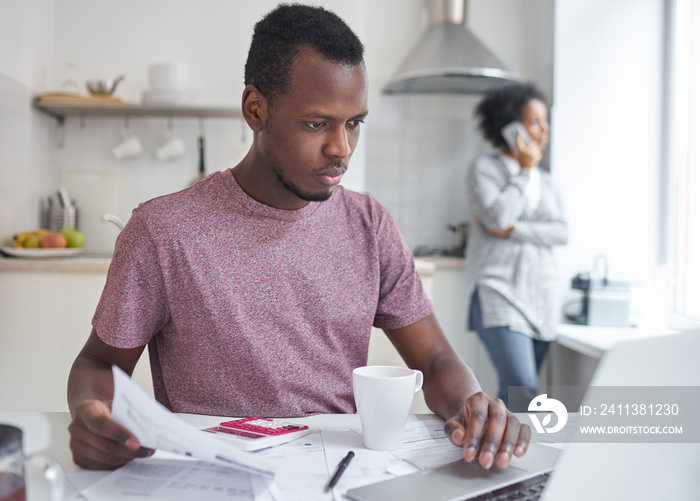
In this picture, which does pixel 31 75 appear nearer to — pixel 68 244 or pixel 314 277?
pixel 68 244

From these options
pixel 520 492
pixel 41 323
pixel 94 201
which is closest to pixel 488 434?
pixel 520 492

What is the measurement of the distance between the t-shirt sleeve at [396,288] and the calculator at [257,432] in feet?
1.15

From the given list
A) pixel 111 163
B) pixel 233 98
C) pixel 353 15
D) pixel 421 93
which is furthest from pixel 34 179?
pixel 421 93

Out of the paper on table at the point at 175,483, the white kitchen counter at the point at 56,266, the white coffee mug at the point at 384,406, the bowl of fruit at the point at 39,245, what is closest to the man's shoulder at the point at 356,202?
the white coffee mug at the point at 384,406

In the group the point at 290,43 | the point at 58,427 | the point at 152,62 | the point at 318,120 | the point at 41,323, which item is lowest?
the point at 41,323

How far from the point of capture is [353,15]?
285 centimetres

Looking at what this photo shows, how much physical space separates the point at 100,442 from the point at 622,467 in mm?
526

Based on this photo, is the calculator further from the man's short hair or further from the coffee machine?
the coffee machine

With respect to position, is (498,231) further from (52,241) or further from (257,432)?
(257,432)

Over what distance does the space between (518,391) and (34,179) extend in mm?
2141

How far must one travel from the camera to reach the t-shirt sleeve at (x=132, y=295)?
38.2 inches

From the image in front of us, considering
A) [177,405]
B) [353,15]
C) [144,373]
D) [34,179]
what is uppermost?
[353,15]

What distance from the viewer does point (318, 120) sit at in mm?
980

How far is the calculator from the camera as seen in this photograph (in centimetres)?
77
